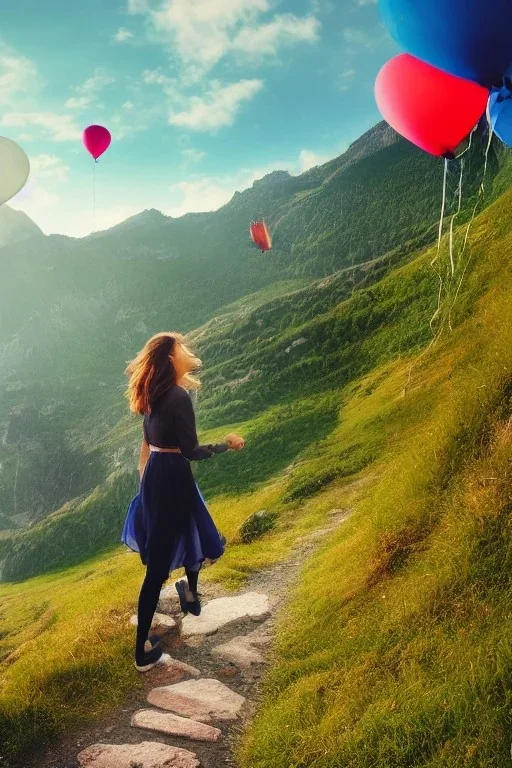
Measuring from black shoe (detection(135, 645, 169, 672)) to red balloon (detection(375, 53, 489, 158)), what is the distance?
7395 mm

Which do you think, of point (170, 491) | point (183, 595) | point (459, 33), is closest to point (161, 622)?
point (183, 595)

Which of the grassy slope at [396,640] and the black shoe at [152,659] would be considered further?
the black shoe at [152,659]

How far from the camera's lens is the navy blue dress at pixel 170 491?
17.9ft

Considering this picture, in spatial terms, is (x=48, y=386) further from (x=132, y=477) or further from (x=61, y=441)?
(x=132, y=477)

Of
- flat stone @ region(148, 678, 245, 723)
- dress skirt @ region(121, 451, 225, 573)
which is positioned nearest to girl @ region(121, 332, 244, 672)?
dress skirt @ region(121, 451, 225, 573)

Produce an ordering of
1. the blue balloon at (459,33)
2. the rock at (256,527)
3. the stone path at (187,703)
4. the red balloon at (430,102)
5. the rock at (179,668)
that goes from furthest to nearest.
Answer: the rock at (256,527) → the red balloon at (430,102) → the rock at (179,668) → the blue balloon at (459,33) → the stone path at (187,703)

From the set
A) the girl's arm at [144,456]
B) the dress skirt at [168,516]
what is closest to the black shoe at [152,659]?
the dress skirt at [168,516]

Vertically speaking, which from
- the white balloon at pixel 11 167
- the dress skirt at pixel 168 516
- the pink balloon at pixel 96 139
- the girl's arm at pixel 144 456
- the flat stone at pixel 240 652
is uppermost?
the pink balloon at pixel 96 139

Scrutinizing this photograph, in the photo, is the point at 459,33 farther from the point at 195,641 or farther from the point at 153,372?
the point at 195,641

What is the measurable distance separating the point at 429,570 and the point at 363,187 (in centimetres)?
19491

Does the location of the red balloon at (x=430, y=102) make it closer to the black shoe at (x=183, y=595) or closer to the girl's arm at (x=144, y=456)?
the girl's arm at (x=144, y=456)

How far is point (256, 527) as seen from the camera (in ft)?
50.8

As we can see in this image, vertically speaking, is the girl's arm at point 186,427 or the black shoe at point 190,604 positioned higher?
the girl's arm at point 186,427

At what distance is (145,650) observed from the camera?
5887 millimetres
